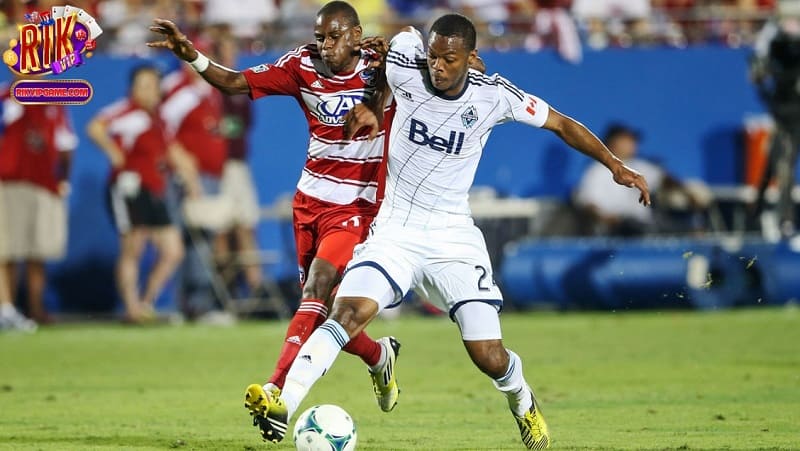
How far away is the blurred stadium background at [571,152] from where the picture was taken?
20.0 m

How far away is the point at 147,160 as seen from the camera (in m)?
19.8

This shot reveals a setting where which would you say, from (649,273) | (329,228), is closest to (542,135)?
(649,273)

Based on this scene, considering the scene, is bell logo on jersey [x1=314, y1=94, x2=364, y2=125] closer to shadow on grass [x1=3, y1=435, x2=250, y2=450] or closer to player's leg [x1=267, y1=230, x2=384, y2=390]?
player's leg [x1=267, y1=230, x2=384, y2=390]

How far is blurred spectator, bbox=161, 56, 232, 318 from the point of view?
66.5 feet

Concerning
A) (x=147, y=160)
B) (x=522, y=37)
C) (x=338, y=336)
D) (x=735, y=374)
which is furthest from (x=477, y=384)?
(x=522, y=37)

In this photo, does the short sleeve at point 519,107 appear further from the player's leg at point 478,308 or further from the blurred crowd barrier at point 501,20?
the blurred crowd barrier at point 501,20

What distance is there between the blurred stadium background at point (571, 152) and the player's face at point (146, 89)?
1.04 ft

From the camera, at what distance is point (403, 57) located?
9102 millimetres

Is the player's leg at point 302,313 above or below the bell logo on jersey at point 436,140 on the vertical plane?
below

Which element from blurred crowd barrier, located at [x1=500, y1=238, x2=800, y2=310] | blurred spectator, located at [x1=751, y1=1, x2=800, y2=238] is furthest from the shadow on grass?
blurred spectator, located at [x1=751, y1=1, x2=800, y2=238]

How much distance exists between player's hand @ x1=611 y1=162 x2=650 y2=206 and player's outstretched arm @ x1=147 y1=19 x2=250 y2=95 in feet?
8.52

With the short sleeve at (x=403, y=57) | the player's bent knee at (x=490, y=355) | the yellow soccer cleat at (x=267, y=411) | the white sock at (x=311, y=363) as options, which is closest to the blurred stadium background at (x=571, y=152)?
the short sleeve at (x=403, y=57)

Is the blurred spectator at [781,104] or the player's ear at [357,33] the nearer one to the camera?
the player's ear at [357,33]

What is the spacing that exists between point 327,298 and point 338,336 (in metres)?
1.37
